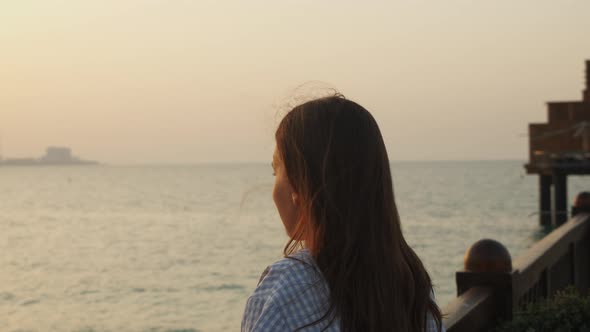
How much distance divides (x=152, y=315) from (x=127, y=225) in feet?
116

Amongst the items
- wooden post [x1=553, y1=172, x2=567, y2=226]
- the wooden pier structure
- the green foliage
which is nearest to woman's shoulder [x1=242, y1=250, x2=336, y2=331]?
the green foliage

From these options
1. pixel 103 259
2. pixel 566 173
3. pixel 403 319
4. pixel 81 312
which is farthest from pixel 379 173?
pixel 103 259

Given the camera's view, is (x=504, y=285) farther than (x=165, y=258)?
No

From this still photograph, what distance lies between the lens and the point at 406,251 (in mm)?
1909

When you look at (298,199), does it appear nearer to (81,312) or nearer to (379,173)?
(379,173)

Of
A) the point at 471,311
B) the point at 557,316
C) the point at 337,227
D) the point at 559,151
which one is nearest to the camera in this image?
the point at 337,227

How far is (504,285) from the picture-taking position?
4.80m

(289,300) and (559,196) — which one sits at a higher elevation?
(289,300)

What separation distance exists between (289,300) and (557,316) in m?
3.96

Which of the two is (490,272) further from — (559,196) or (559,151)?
(559,151)

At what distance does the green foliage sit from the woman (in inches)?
129

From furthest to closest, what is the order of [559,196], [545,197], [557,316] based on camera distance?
[545,197] < [559,196] < [557,316]

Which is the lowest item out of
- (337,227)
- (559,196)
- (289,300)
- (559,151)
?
(559,196)

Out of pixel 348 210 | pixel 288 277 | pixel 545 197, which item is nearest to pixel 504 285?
pixel 348 210
